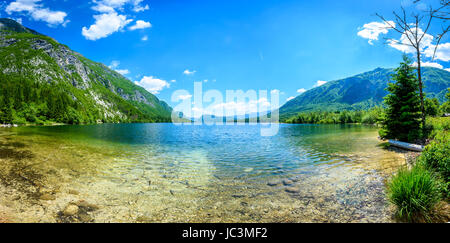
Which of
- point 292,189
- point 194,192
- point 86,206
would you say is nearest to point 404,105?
point 292,189

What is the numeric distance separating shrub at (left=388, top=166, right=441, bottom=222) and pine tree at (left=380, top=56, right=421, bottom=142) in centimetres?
2423

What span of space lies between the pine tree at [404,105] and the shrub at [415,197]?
954 inches

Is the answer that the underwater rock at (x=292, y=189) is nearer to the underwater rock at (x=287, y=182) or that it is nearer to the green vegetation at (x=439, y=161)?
the underwater rock at (x=287, y=182)

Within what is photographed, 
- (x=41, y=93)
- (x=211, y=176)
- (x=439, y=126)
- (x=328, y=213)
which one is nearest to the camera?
(x=328, y=213)

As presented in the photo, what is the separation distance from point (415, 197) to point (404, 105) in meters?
26.5

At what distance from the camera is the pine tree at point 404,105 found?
25.0m

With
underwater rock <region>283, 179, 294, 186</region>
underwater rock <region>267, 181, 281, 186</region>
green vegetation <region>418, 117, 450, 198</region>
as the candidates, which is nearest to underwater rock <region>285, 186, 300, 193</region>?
underwater rock <region>283, 179, 294, 186</region>

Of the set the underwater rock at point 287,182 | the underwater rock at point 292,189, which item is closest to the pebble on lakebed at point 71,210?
the underwater rock at point 292,189

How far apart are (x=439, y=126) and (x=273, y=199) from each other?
90.7ft

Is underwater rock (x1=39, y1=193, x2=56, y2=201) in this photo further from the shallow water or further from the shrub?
the shrub

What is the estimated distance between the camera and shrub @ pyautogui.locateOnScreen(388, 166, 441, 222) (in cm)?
648

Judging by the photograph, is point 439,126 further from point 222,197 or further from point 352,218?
point 222,197

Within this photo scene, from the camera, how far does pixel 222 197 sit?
31.0ft
